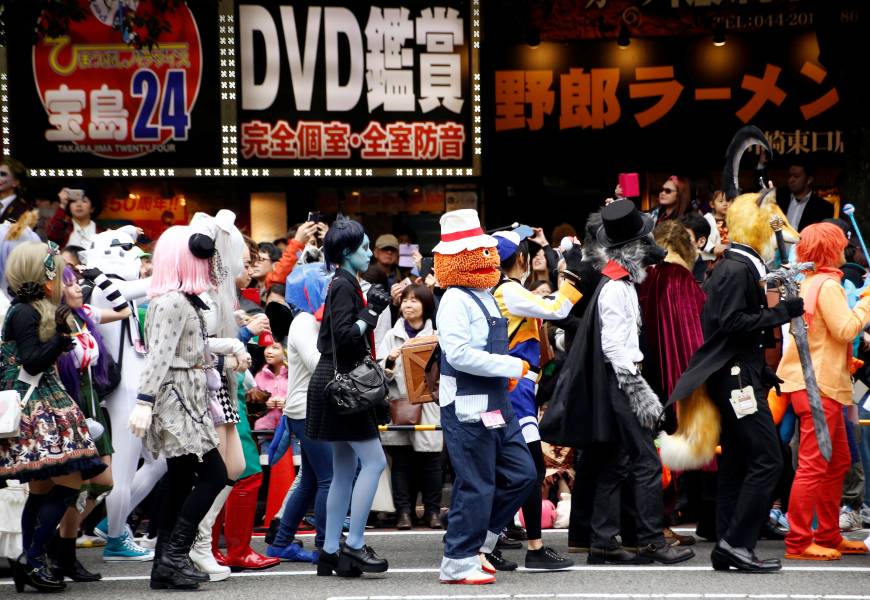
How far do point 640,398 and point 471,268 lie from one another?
1.25 metres

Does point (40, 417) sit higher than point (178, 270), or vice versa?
point (178, 270)

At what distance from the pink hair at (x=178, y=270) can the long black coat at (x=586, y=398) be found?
2229 millimetres

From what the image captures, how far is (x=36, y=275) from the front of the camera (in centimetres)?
750

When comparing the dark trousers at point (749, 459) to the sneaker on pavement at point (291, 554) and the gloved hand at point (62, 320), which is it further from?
the gloved hand at point (62, 320)

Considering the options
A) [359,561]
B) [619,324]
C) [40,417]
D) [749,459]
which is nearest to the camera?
[40,417]

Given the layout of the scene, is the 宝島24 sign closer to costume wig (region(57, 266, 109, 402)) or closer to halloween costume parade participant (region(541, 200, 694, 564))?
costume wig (region(57, 266, 109, 402))

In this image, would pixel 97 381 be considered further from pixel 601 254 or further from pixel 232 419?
pixel 601 254

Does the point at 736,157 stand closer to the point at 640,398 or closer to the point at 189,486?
the point at 640,398

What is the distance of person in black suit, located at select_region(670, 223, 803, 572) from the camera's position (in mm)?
7656

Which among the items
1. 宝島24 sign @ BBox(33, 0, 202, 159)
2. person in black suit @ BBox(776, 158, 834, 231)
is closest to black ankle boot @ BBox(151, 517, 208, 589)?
宝島24 sign @ BBox(33, 0, 202, 159)

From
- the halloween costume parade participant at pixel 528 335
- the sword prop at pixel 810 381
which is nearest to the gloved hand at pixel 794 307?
the sword prop at pixel 810 381

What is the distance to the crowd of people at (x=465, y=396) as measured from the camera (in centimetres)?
752

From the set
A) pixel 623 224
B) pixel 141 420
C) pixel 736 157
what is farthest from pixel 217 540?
pixel 736 157

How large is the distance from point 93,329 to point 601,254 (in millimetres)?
3161
